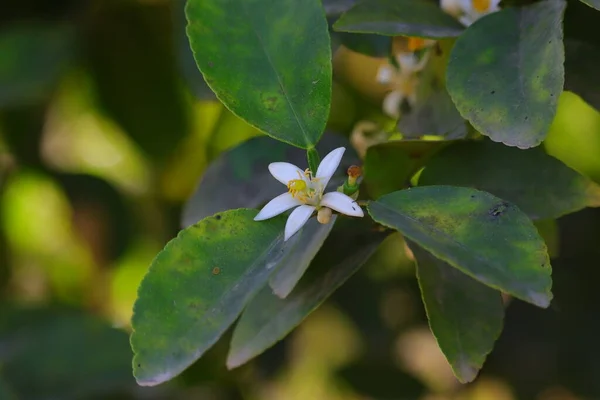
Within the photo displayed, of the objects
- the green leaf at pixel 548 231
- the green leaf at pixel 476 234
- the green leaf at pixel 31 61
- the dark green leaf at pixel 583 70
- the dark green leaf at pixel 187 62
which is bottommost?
the green leaf at pixel 31 61

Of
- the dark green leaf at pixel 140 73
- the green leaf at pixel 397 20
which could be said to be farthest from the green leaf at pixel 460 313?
the dark green leaf at pixel 140 73

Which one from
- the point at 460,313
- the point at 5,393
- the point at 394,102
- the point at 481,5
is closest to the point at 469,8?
the point at 481,5

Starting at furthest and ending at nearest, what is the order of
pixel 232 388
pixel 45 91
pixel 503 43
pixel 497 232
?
pixel 232 388 < pixel 45 91 < pixel 503 43 < pixel 497 232

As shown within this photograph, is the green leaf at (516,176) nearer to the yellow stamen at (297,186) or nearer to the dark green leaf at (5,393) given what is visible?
the yellow stamen at (297,186)

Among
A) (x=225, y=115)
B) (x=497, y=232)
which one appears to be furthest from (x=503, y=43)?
(x=225, y=115)

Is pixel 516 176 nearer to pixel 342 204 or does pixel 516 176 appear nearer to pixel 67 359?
pixel 342 204

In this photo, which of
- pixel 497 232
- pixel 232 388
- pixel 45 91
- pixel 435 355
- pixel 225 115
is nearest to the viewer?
pixel 497 232

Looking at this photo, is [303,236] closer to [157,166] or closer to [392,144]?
[392,144]
